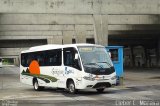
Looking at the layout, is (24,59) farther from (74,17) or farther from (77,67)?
(74,17)

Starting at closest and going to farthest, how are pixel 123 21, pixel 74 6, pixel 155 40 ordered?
pixel 74 6, pixel 123 21, pixel 155 40

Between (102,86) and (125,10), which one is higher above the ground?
(125,10)

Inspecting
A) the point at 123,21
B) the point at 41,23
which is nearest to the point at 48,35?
the point at 41,23

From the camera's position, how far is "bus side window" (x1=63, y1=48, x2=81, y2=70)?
21500mm

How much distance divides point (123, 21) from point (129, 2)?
8.11 m

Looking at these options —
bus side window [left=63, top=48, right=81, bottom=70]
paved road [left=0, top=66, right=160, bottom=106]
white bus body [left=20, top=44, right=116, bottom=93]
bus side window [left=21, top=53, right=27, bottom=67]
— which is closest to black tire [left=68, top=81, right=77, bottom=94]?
white bus body [left=20, top=44, right=116, bottom=93]

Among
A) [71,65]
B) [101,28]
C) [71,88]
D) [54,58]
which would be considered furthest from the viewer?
[101,28]

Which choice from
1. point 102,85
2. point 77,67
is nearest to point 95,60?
point 77,67

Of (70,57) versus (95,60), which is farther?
(70,57)

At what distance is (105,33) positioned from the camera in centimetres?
3934

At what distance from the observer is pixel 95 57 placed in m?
21.4

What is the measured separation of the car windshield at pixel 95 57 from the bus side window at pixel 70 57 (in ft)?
1.38

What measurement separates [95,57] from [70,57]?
1.34 m

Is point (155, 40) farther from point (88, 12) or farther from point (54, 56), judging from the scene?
point (54, 56)
